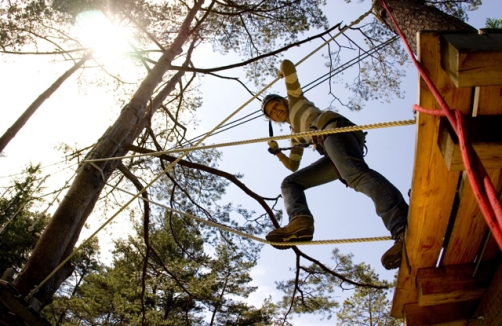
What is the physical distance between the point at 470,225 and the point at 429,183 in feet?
1.05

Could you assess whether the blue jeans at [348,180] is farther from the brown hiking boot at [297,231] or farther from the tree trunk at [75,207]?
the tree trunk at [75,207]

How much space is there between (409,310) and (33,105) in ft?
12.0

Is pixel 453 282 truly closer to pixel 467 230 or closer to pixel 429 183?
pixel 467 230

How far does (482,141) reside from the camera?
0.90 meters

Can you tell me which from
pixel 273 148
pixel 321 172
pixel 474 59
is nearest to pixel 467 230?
pixel 474 59

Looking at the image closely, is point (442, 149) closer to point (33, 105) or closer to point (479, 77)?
point (479, 77)

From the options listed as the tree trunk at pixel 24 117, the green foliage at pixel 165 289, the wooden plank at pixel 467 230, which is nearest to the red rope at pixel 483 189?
the wooden plank at pixel 467 230

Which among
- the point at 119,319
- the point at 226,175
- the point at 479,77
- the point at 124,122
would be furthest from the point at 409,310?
the point at 119,319

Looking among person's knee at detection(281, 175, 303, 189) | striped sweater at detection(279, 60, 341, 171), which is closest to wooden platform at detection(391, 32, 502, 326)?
person's knee at detection(281, 175, 303, 189)

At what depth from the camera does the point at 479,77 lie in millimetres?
828

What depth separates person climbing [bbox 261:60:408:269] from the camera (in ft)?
4.99

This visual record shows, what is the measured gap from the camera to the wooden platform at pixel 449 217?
90 cm

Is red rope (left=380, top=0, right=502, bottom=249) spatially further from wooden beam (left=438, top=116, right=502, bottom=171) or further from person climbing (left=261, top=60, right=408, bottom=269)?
person climbing (left=261, top=60, right=408, bottom=269)

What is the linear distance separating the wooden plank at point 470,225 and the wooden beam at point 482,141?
0.03 metres
